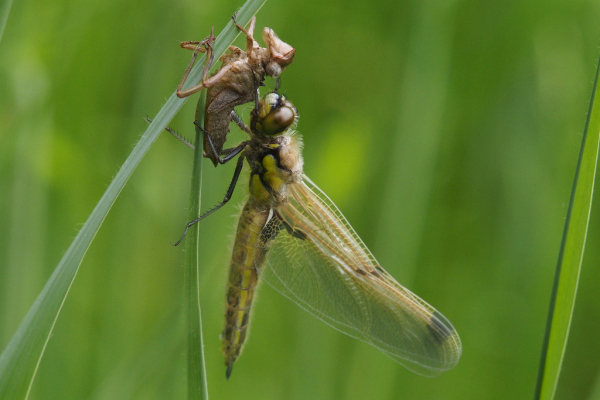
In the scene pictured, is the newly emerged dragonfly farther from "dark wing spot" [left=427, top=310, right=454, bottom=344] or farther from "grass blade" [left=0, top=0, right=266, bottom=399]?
"grass blade" [left=0, top=0, right=266, bottom=399]

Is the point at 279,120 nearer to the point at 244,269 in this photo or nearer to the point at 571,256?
the point at 244,269

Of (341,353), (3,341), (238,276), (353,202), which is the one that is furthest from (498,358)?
(3,341)

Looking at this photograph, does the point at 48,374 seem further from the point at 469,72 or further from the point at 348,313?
the point at 469,72

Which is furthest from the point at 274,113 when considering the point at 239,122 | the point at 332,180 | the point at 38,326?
the point at 38,326

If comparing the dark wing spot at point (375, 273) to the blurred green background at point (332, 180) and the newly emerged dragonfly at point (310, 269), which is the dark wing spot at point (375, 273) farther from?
the blurred green background at point (332, 180)

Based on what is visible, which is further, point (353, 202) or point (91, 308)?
point (353, 202)

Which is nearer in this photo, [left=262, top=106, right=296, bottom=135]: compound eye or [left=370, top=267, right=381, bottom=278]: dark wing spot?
[left=262, top=106, right=296, bottom=135]: compound eye

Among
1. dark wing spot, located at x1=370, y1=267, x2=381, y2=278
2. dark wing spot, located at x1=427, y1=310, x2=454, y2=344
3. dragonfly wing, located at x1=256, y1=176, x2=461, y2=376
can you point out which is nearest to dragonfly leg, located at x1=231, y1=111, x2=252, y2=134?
dragonfly wing, located at x1=256, y1=176, x2=461, y2=376

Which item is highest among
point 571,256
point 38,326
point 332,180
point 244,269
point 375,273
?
point 332,180
